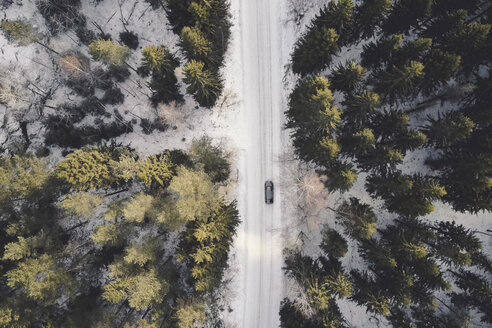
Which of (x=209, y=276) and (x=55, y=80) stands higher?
(x=55, y=80)

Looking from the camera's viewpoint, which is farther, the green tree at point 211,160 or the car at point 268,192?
the car at point 268,192

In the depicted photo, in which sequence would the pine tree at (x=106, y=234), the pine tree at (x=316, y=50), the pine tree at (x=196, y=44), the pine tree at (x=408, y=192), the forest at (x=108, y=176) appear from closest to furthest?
the pine tree at (x=316, y=50) < the pine tree at (x=196, y=44) < the pine tree at (x=408, y=192) < the forest at (x=108, y=176) < the pine tree at (x=106, y=234)

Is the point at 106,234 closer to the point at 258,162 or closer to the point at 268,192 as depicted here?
the point at 268,192

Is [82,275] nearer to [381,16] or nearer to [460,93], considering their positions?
[381,16]

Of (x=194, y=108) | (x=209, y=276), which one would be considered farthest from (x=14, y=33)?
(x=209, y=276)

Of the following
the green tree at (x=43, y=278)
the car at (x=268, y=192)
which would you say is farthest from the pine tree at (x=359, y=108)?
the green tree at (x=43, y=278)

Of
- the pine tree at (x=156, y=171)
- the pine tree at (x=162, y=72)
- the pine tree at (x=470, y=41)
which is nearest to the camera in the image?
the pine tree at (x=470, y=41)

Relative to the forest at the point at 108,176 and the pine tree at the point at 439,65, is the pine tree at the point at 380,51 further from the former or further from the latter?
the forest at the point at 108,176
